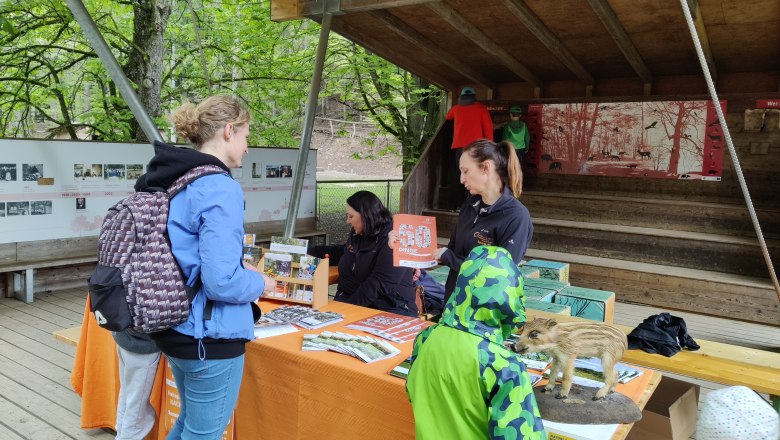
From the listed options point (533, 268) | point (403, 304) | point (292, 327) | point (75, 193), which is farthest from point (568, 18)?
point (75, 193)

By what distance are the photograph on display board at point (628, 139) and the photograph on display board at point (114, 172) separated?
5554mm

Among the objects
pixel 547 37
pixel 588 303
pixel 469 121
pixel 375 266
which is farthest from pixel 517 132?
pixel 375 266

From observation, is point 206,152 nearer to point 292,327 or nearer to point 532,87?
point 292,327

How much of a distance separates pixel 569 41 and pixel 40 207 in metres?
6.06

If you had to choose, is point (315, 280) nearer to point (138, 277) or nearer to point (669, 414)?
point (138, 277)

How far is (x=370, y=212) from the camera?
11.5ft

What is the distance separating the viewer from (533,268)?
5.66 m

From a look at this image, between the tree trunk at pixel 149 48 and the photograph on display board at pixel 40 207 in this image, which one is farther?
the tree trunk at pixel 149 48

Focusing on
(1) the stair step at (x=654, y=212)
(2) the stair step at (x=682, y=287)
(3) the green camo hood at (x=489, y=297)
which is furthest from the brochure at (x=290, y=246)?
(1) the stair step at (x=654, y=212)

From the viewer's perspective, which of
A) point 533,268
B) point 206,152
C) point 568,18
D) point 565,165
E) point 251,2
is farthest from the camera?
point 251,2

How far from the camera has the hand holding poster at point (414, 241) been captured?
287 cm

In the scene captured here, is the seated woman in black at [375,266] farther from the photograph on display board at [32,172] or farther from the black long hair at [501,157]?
the photograph on display board at [32,172]

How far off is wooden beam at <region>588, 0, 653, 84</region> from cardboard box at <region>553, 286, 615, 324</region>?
2.60 m

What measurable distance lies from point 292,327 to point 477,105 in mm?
5773
